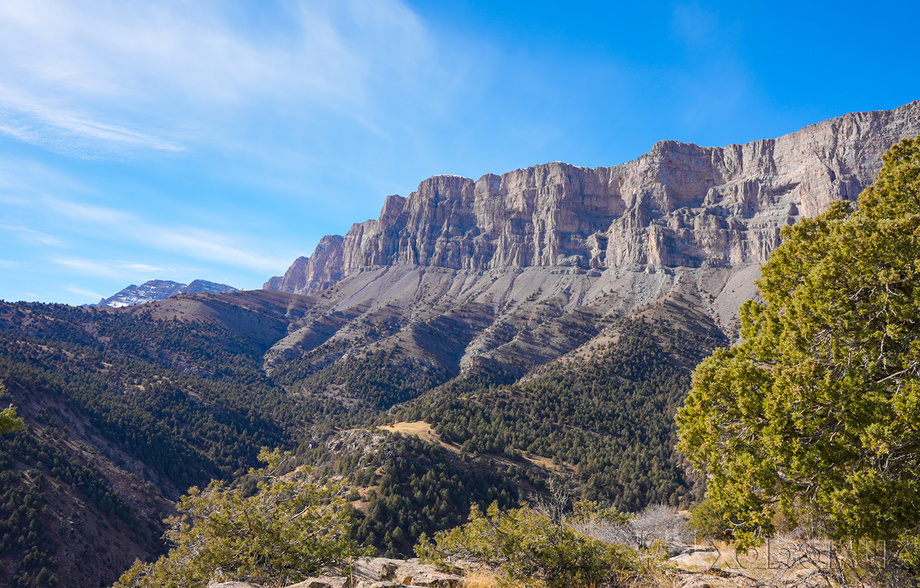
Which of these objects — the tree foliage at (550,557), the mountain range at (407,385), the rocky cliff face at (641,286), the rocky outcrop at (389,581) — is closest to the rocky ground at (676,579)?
the rocky outcrop at (389,581)

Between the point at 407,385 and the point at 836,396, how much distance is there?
120238 mm

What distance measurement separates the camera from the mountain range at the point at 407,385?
50.6m

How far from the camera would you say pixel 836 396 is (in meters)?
8.67

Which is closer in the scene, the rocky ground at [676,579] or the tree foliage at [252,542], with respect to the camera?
the rocky ground at [676,579]

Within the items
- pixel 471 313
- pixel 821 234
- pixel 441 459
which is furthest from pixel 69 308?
pixel 821 234

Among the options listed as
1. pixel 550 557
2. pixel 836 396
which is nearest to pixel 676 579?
pixel 550 557

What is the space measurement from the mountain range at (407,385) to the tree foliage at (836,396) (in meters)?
38.4

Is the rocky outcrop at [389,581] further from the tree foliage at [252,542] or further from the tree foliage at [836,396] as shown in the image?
the tree foliage at [836,396]

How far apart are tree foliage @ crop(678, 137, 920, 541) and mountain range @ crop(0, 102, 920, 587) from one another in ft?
126

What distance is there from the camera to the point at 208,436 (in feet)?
292

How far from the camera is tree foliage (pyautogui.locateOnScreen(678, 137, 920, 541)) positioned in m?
8.34

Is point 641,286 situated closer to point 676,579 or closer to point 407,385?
point 407,385

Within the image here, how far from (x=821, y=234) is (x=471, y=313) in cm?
16186

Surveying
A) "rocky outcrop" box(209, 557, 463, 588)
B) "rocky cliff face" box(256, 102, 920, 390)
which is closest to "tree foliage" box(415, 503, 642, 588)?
"rocky outcrop" box(209, 557, 463, 588)
